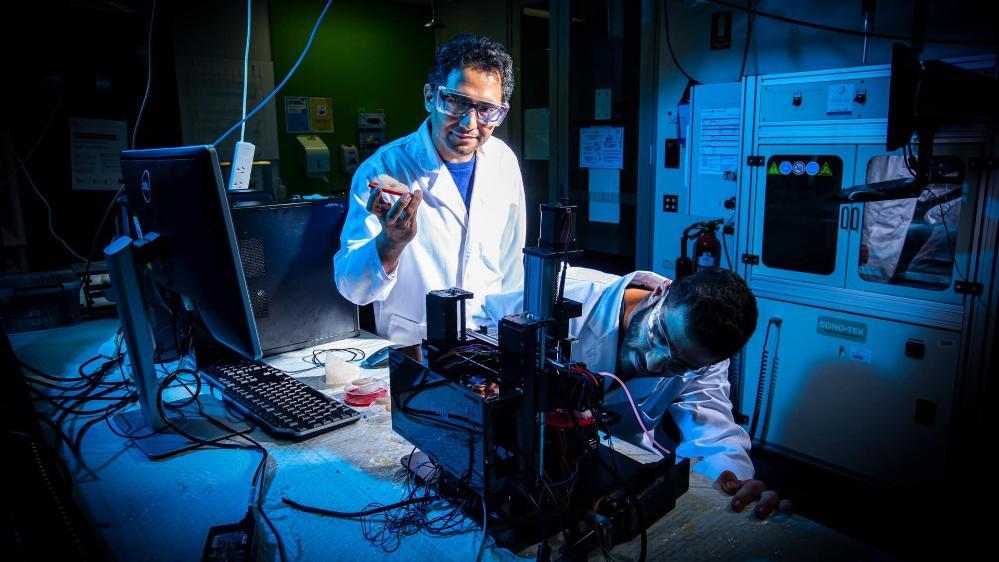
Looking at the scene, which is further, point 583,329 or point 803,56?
point 803,56

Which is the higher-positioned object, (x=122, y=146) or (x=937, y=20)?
(x=937, y=20)

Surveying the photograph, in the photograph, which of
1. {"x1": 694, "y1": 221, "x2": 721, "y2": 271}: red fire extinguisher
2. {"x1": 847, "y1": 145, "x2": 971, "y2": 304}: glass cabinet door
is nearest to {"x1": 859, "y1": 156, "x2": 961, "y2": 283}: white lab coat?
{"x1": 847, "y1": 145, "x2": 971, "y2": 304}: glass cabinet door

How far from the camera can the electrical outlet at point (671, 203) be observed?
3.63 metres

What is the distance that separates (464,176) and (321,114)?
2.65 metres

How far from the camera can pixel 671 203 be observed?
12.0 feet

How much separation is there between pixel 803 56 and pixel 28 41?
145 inches

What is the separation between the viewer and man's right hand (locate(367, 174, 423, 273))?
1473mm

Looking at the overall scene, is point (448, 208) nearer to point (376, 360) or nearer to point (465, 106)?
point (465, 106)

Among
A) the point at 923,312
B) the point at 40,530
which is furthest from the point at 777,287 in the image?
the point at 40,530

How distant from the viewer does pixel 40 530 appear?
771 mm

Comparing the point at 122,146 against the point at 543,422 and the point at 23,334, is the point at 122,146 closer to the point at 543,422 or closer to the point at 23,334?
the point at 23,334

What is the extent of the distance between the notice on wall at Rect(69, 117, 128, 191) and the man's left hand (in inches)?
124

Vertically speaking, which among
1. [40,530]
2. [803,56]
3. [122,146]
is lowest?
[40,530]

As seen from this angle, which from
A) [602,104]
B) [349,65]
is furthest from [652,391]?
[349,65]
